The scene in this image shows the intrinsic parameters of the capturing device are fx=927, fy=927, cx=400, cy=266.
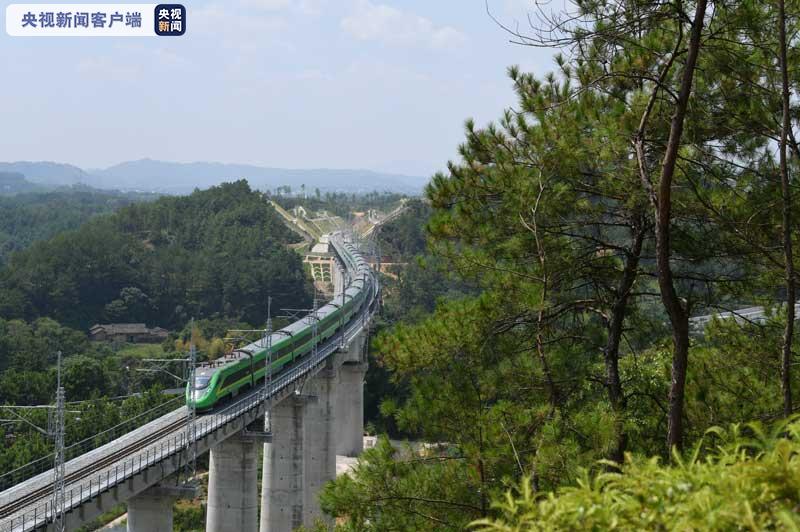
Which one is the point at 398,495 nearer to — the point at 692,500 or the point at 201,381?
the point at 692,500

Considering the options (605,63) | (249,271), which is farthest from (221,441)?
(249,271)

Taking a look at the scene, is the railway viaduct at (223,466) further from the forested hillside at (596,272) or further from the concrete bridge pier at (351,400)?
the forested hillside at (596,272)

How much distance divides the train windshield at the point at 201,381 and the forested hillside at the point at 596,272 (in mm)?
16148

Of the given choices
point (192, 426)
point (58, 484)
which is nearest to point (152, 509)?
point (192, 426)

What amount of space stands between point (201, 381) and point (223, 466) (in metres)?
3.04

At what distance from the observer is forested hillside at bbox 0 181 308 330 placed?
85.4 meters

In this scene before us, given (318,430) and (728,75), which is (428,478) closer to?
(728,75)

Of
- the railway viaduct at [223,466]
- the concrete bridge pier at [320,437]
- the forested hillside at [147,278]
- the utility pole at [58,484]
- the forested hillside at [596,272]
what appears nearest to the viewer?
the forested hillside at [596,272]

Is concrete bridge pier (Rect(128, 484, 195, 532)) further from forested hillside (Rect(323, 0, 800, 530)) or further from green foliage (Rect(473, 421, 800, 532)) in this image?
green foliage (Rect(473, 421, 800, 532))

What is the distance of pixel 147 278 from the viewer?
93.9 meters

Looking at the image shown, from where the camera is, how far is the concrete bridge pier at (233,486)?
28.9 m

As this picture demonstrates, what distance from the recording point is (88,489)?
2075 centimetres

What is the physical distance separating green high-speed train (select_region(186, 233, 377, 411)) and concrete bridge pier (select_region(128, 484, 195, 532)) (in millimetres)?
2881

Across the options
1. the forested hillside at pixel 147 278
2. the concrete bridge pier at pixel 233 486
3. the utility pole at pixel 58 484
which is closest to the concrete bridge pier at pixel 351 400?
the concrete bridge pier at pixel 233 486
